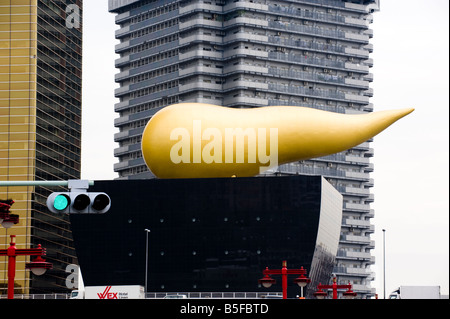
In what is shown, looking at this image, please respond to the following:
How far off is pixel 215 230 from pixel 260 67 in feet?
336

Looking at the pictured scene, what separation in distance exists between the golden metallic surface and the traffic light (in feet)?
163

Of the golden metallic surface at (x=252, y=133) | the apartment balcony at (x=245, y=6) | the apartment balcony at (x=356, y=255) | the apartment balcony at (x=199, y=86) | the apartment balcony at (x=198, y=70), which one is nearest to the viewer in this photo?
the golden metallic surface at (x=252, y=133)

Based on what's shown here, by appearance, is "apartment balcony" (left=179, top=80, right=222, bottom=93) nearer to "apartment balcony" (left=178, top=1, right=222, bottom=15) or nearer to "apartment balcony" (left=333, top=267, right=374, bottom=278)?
"apartment balcony" (left=178, top=1, right=222, bottom=15)

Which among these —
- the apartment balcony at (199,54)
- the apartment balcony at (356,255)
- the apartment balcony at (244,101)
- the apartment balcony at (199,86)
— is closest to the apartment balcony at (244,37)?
the apartment balcony at (199,54)

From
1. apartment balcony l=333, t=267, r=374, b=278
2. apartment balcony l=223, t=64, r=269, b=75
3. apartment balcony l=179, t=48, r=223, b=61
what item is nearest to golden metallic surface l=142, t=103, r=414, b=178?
apartment balcony l=223, t=64, r=269, b=75

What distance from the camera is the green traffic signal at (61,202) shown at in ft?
76.8

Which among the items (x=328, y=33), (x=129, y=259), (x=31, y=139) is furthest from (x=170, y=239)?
(x=328, y=33)

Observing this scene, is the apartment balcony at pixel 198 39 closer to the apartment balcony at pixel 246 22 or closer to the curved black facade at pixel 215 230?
the apartment balcony at pixel 246 22

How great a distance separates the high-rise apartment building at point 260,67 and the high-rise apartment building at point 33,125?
20401 mm

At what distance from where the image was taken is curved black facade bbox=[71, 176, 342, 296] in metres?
81.8

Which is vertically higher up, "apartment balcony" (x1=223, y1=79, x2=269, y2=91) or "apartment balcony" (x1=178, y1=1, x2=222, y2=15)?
"apartment balcony" (x1=178, y1=1, x2=222, y2=15)

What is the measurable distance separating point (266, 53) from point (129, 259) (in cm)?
10364

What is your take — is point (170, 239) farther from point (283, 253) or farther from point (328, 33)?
point (328, 33)

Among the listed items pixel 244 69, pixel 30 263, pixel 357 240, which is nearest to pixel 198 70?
pixel 244 69
